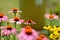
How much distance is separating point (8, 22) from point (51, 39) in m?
0.22

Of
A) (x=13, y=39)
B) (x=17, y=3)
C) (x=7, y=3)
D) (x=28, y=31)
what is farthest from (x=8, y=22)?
(x=17, y=3)

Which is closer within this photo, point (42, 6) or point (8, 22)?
point (8, 22)

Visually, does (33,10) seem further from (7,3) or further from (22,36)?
(22,36)

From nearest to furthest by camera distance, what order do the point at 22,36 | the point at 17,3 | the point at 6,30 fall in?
1. the point at 22,36
2. the point at 6,30
3. the point at 17,3

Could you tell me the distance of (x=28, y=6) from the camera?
2.19 m

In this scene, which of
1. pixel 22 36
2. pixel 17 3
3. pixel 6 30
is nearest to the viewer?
pixel 22 36

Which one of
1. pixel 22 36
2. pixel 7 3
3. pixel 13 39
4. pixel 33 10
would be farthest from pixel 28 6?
pixel 22 36

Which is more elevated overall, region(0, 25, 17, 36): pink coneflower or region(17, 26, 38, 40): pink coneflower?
region(17, 26, 38, 40): pink coneflower

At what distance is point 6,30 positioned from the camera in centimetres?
53

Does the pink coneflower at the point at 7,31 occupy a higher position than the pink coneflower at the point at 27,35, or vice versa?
the pink coneflower at the point at 27,35

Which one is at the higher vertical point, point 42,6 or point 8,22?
point 8,22

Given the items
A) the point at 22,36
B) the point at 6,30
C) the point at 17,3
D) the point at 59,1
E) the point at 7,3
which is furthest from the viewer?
the point at 59,1

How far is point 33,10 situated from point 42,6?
0.12 meters

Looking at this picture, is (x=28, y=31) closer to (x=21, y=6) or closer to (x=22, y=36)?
(x=22, y=36)
